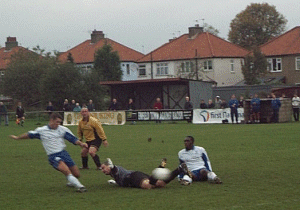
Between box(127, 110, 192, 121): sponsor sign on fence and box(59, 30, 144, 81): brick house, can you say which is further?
box(59, 30, 144, 81): brick house

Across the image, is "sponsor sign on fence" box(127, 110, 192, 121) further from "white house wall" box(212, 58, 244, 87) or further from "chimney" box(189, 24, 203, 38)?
"chimney" box(189, 24, 203, 38)

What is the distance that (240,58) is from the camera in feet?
295

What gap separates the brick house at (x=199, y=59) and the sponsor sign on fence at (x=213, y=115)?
138ft

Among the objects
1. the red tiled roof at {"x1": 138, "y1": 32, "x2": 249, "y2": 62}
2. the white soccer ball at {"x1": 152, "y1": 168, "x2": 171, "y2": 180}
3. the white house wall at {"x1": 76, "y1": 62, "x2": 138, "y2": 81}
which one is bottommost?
the white soccer ball at {"x1": 152, "y1": 168, "x2": 171, "y2": 180}

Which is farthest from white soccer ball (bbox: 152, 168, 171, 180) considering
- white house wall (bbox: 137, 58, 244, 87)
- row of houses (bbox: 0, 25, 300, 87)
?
Result: white house wall (bbox: 137, 58, 244, 87)

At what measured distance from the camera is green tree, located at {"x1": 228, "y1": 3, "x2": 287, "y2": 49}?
329 feet

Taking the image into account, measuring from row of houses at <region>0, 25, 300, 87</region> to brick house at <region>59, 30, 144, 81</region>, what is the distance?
214 millimetres

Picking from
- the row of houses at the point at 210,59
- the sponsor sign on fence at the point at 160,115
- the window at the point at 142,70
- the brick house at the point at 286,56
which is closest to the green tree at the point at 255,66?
the brick house at the point at 286,56

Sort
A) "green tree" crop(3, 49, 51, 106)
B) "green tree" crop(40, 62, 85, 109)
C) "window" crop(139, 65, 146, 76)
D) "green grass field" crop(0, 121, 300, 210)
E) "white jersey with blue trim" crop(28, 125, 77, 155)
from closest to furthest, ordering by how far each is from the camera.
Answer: "green grass field" crop(0, 121, 300, 210)
"white jersey with blue trim" crop(28, 125, 77, 155)
"green tree" crop(40, 62, 85, 109)
"green tree" crop(3, 49, 51, 106)
"window" crop(139, 65, 146, 76)

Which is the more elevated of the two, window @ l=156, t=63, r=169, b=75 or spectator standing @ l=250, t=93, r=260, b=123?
window @ l=156, t=63, r=169, b=75

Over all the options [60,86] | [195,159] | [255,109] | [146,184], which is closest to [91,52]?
[60,86]

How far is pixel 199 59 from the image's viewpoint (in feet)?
291

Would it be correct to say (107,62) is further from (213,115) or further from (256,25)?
(213,115)

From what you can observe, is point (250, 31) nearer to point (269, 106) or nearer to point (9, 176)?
point (269, 106)
